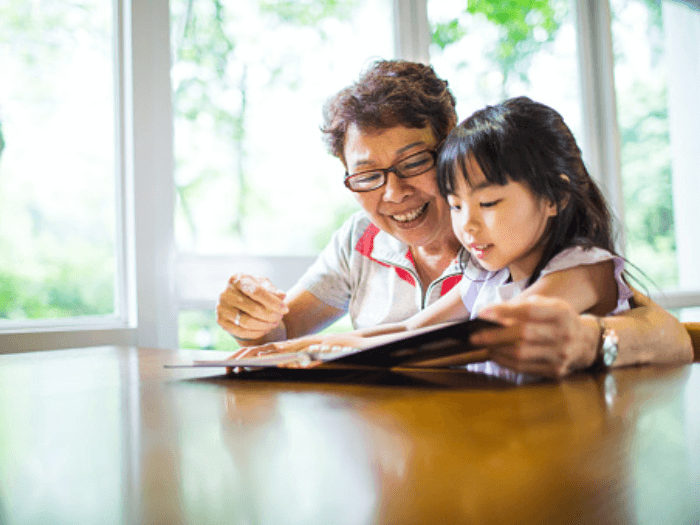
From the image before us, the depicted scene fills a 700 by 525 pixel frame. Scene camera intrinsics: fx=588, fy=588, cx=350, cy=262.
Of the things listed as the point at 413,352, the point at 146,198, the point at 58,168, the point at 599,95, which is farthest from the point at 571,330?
the point at 599,95

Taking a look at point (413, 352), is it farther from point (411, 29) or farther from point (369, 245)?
point (411, 29)

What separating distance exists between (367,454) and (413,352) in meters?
0.22

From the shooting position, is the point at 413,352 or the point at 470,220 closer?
the point at 413,352

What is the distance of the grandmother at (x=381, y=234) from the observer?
128 centimetres

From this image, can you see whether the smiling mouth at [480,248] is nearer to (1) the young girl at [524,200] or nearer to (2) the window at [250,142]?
(1) the young girl at [524,200]

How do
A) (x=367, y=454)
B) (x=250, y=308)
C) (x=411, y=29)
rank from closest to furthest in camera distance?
(x=367, y=454)
(x=250, y=308)
(x=411, y=29)

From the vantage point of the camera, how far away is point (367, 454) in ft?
1.03

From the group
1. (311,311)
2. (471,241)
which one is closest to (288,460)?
(471,241)

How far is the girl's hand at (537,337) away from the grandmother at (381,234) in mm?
303

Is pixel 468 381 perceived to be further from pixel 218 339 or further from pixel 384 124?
pixel 218 339

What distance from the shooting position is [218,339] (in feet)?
7.86

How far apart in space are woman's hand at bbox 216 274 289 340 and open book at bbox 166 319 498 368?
1.73 ft

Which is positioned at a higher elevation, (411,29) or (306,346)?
(411,29)

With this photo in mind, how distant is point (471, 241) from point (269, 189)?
153cm
